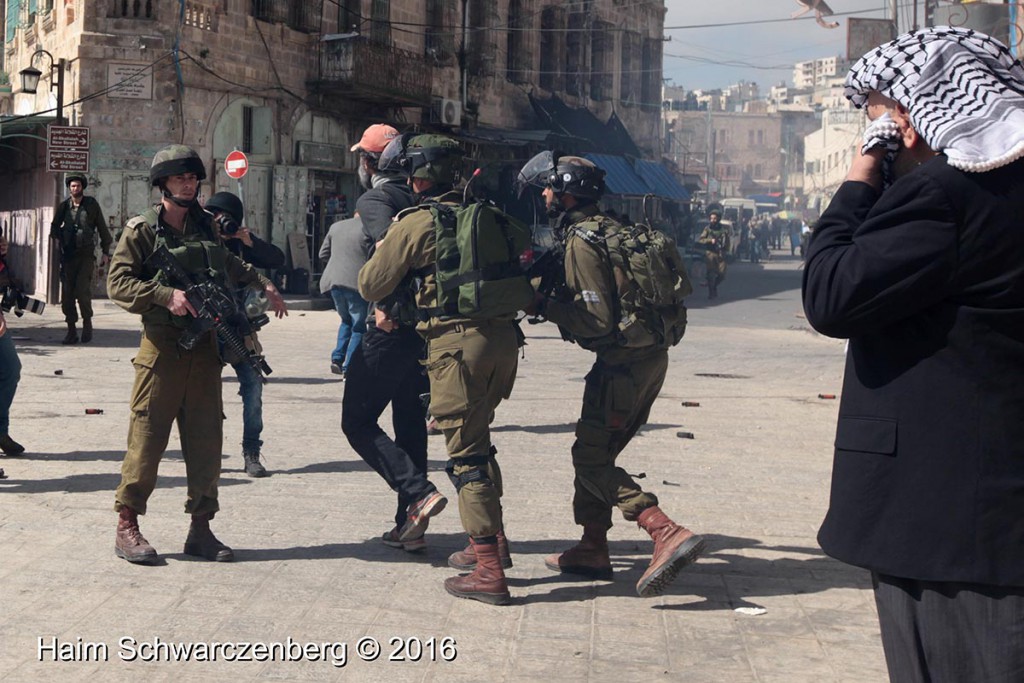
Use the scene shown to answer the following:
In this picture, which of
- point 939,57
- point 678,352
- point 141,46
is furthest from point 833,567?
point 141,46

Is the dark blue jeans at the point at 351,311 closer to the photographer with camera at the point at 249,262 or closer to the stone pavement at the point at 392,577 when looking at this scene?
the stone pavement at the point at 392,577

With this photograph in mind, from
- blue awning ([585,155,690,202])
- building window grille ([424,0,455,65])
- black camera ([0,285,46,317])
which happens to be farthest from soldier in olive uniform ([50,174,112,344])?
blue awning ([585,155,690,202])

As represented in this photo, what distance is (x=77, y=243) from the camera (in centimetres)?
1541

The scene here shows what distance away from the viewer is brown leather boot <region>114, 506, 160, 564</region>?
222 inches

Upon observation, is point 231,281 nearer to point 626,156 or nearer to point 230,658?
point 230,658

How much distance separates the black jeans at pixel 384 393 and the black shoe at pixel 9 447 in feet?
10.6

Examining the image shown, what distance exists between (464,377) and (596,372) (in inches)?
27.5

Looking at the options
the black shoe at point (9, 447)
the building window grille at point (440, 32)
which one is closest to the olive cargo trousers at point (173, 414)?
the black shoe at point (9, 447)

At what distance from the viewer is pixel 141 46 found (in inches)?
943

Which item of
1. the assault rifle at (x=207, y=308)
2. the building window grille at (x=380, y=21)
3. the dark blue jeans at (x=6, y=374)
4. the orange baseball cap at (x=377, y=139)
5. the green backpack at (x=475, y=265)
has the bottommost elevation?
the dark blue jeans at (x=6, y=374)

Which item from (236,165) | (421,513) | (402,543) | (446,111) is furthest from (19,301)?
(446,111)

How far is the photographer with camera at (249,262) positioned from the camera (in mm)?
6215

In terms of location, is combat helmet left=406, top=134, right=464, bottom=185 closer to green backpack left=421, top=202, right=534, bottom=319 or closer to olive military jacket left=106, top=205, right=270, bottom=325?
green backpack left=421, top=202, right=534, bottom=319

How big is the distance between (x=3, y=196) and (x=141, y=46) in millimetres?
6638
